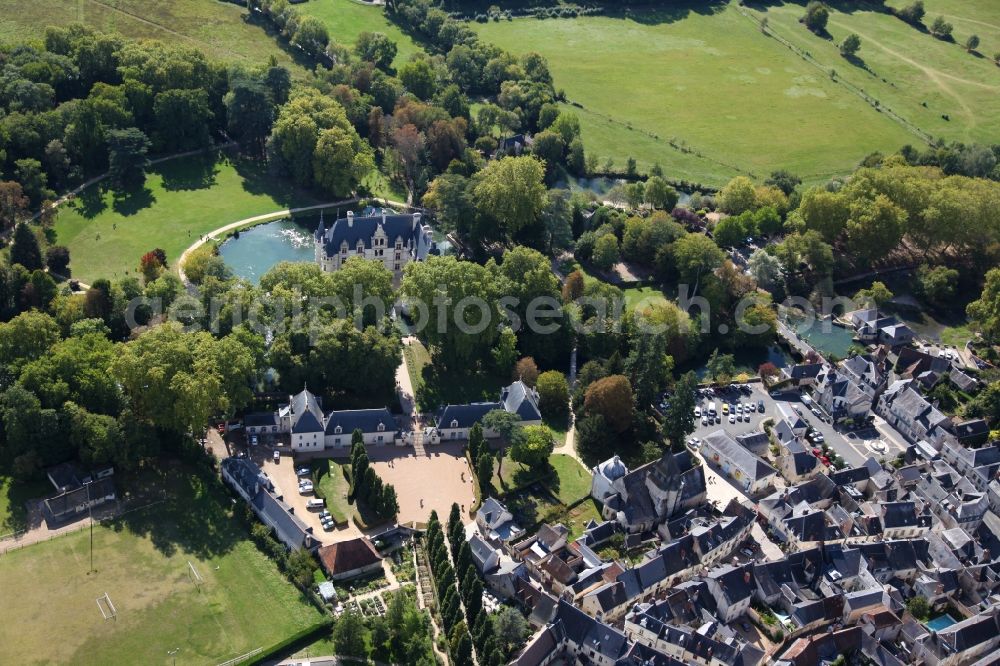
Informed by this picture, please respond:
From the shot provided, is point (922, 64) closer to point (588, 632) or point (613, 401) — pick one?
point (613, 401)

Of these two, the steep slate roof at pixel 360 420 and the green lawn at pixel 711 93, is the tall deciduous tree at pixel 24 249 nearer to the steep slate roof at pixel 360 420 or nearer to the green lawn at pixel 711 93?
the steep slate roof at pixel 360 420

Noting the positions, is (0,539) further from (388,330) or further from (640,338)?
(640,338)

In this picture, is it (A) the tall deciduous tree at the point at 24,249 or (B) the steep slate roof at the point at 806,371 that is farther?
(B) the steep slate roof at the point at 806,371

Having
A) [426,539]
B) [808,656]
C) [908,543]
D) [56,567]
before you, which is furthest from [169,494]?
[908,543]

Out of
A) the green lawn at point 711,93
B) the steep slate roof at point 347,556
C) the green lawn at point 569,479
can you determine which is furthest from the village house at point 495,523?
the green lawn at point 711,93

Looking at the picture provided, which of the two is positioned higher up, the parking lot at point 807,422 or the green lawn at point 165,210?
the green lawn at point 165,210

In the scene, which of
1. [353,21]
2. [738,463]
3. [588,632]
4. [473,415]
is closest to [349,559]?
[588,632]
